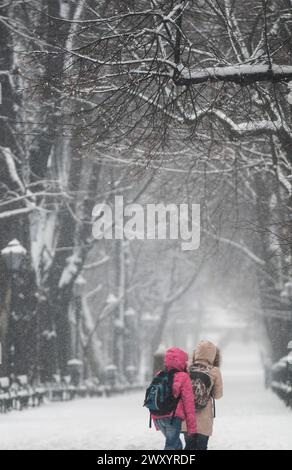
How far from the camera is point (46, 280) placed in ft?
92.3

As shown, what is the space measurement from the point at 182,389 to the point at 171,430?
18.0 inches

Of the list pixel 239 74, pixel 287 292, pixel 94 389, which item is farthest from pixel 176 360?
pixel 94 389

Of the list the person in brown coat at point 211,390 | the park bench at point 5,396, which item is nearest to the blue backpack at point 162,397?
the person in brown coat at point 211,390

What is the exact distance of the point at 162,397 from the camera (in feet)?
29.2

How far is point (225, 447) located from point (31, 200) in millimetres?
12464

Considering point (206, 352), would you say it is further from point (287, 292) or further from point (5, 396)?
point (287, 292)

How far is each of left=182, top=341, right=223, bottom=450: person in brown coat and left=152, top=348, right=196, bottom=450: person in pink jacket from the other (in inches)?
4.6

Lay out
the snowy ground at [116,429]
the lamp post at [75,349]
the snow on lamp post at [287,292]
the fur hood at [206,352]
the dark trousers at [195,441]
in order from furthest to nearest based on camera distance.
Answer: the lamp post at [75,349]
the snow on lamp post at [287,292]
the snowy ground at [116,429]
the fur hood at [206,352]
the dark trousers at [195,441]

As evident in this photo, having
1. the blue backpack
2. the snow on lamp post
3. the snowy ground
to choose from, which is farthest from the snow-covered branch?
the snow on lamp post

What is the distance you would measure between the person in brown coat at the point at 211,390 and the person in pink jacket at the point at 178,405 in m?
0.12

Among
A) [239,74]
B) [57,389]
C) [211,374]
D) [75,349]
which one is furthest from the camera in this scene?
[75,349]

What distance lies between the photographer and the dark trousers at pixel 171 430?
8969mm

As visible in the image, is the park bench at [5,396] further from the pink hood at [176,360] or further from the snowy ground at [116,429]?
the pink hood at [176,360]
